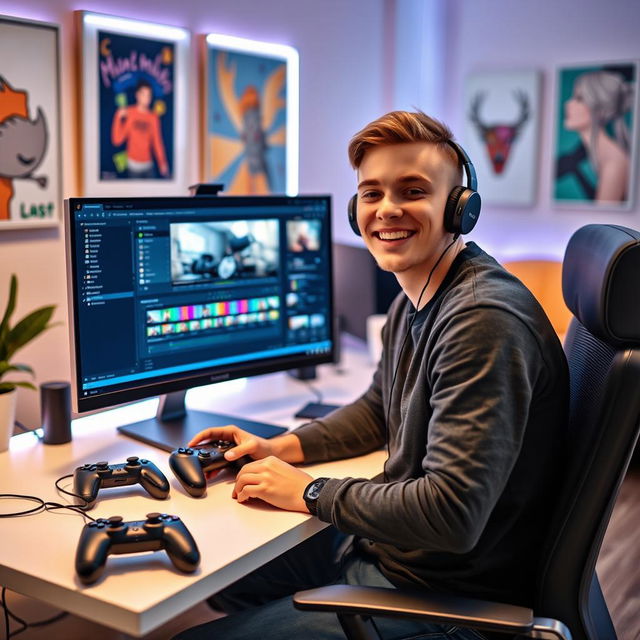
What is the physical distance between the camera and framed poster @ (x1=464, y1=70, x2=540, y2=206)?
411cm

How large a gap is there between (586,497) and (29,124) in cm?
163

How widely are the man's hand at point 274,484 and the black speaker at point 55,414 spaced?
0.51 meters

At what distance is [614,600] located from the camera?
2.49 metres

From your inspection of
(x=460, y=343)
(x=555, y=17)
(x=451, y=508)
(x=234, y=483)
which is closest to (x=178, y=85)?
(x=234, y=483)

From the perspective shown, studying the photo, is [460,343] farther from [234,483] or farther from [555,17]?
[555,17]

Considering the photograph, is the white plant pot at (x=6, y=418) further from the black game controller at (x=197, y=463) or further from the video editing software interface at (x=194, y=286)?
the black game controller at (x=197, y=463)

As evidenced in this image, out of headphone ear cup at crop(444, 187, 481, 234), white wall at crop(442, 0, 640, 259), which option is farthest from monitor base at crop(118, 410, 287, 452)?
white wall at crop(442, 0, 640, 259)

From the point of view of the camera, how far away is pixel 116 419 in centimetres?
193

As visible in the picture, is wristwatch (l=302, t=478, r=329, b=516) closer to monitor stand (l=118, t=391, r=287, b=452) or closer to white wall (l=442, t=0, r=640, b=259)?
monitor stand (l=118, t=391, r=287, b=452)

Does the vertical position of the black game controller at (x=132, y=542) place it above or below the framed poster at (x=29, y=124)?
below

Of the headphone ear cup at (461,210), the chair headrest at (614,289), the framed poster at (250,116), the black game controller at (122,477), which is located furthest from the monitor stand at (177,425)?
the framed poster at (250,116)

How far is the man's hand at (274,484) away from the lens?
1400 millimetres

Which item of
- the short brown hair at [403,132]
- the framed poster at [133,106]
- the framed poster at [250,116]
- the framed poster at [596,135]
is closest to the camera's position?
the short brown hair at [403,132]

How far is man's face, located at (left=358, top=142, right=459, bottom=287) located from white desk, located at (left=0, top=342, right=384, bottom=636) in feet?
1.49
